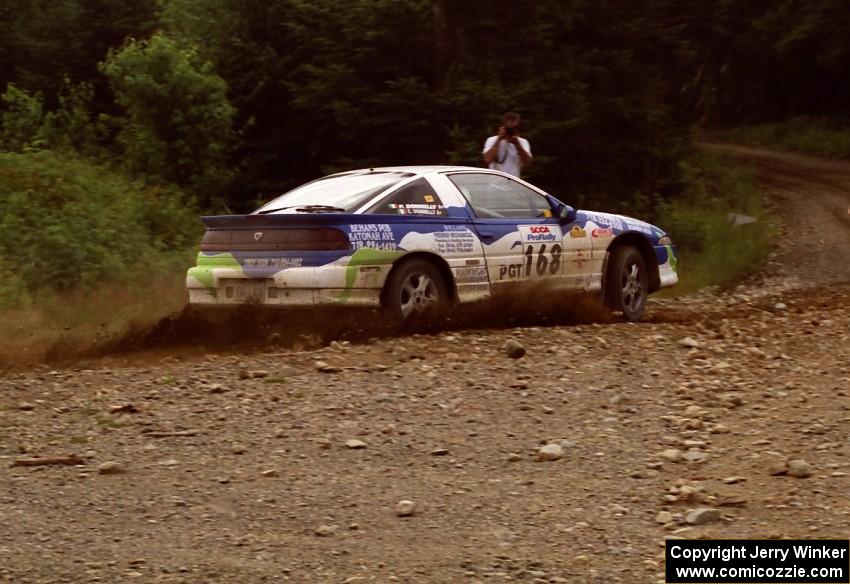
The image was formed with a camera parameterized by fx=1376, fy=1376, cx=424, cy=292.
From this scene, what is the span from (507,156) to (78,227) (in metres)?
4.79

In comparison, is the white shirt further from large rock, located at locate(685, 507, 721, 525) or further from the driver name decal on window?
large rock, located at locate(685, 507, 721, 525)

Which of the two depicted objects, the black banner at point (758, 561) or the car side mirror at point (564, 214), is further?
the car side mirror at point (564, 214)

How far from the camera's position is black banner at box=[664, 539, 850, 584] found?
467 centimetres

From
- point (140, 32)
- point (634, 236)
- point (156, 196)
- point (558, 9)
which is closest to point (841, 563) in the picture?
point (634, 236)

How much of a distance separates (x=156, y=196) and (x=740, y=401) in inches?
499

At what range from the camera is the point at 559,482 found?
20.3ft

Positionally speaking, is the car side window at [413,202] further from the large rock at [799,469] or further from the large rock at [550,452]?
the large rock at [799,469]

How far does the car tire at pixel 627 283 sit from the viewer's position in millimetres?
12391

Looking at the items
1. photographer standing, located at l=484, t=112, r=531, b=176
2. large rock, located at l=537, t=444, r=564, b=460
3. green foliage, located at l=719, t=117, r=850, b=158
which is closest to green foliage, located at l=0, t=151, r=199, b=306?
photographer standing, located at l=484, t=112, r=531, b=176

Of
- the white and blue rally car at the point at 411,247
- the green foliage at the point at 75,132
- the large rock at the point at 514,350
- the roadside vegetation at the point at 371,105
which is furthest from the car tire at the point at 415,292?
the green foliage at the point at 75,132

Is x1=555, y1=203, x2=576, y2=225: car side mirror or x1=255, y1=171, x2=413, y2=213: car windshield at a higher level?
x1=255, y1=171, x2=413, y2=213: car windshield

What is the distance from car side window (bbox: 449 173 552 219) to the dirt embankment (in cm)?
122

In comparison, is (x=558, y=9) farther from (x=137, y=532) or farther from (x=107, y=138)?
(x=137, y=532)

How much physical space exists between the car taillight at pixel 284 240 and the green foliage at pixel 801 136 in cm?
3455
